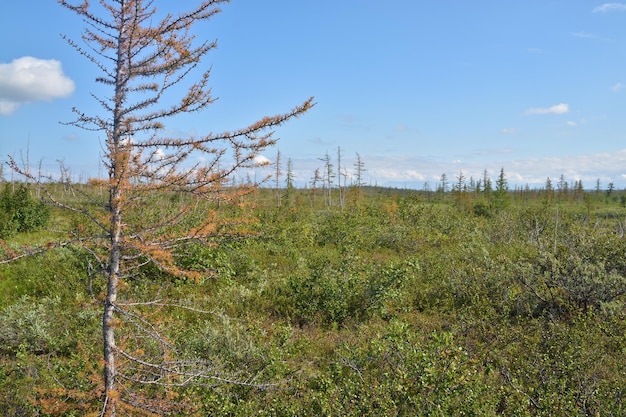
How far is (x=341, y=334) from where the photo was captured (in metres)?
7.22

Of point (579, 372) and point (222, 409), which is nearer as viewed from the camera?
point (222, 409)

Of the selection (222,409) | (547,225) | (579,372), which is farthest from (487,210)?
(222,409)

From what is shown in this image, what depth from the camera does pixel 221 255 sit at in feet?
35.0

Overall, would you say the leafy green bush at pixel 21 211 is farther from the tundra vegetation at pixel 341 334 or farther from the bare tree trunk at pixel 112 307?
the bare tree trunk at pixel 112 307

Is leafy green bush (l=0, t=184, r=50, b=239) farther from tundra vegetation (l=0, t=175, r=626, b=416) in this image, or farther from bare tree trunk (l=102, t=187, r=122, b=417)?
bare tree trunk (l=102, t=187, r=122, b=417)

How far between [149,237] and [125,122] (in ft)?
3.82

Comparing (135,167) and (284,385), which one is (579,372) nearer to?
(284,385)

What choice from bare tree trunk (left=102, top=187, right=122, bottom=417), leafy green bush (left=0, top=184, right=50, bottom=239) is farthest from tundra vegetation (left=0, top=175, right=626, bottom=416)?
leafy green bush (left=0, top=184, right=50, bottom=239)

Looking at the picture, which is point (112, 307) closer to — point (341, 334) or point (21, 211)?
point (341, 334)

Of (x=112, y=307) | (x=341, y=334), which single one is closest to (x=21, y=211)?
(x=341, y=334)

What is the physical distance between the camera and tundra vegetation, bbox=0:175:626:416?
446 centimetres

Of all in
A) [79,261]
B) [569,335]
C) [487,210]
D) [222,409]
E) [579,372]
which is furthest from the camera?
[487,210]

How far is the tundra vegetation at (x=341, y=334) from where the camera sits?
14.6ft

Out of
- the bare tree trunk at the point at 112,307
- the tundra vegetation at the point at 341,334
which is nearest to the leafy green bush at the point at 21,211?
the tundra vegetation at the point at 341,334
